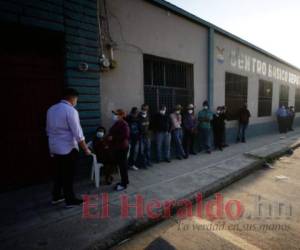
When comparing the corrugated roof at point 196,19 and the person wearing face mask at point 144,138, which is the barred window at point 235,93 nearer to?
the corrugated roof at point 196,19

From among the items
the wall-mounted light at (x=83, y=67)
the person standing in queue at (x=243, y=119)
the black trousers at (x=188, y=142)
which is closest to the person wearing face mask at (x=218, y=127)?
the black trousers at (x=188, y=142)

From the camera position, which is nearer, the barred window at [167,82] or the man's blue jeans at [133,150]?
the man's blue jeans at [133,150]

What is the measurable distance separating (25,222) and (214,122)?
711cm

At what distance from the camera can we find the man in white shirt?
3.28 meters

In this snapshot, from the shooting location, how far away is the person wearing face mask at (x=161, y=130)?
6.35 metres

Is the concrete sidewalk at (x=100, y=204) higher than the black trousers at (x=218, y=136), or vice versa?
the black trousers at (x=218, y=136)

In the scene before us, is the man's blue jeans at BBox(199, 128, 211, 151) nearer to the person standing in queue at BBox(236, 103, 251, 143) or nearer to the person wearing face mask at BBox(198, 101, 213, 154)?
the person wearing face mask at BBox(198, 101, 213, 154)

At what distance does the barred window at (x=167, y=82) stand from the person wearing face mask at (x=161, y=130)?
1.87 ft

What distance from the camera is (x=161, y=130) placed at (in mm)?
6383

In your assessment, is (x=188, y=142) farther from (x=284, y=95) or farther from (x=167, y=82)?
(x=284, y=95)

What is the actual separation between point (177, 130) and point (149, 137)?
3.52ft

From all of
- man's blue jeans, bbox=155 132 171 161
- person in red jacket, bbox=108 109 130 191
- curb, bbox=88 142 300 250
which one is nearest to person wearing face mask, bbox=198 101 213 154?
curb, bbox=88 142 300 250

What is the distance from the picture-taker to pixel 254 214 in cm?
353

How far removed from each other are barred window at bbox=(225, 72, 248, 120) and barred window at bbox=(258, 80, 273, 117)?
2145 millimetres
